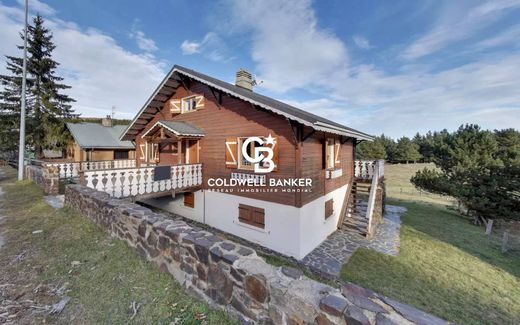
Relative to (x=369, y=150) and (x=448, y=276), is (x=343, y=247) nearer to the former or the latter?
(x=448, y=276)

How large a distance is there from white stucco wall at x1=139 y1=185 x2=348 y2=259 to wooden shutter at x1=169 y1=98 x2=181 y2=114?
464cm

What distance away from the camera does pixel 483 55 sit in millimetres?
10039

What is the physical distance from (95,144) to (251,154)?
17.2 m

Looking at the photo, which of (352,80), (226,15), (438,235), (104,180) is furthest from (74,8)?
(438,235)

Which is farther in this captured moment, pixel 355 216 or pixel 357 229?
pixel 355 216

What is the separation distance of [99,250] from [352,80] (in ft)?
61.4

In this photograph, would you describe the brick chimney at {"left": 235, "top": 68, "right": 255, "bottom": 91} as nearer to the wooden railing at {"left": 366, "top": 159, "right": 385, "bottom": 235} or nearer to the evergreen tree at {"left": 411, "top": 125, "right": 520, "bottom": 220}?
the wooden railing at {"left": 366, "top": 159, "right": 385, "bottom": 235}

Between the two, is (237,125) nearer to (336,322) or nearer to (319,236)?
(319,236)

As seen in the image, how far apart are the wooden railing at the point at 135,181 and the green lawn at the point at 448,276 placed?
714 cm

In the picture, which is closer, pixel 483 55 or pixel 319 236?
pixel 319 236

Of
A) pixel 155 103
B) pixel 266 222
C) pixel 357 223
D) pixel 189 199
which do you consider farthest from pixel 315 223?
pixel 155 103

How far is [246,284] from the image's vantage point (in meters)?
2.54

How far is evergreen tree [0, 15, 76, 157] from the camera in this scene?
18.6m

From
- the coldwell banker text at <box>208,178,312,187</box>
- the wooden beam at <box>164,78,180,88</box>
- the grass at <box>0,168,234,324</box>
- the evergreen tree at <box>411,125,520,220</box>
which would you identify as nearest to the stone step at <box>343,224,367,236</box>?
the coldwell banker text at <box>208,178,312,187</box>
